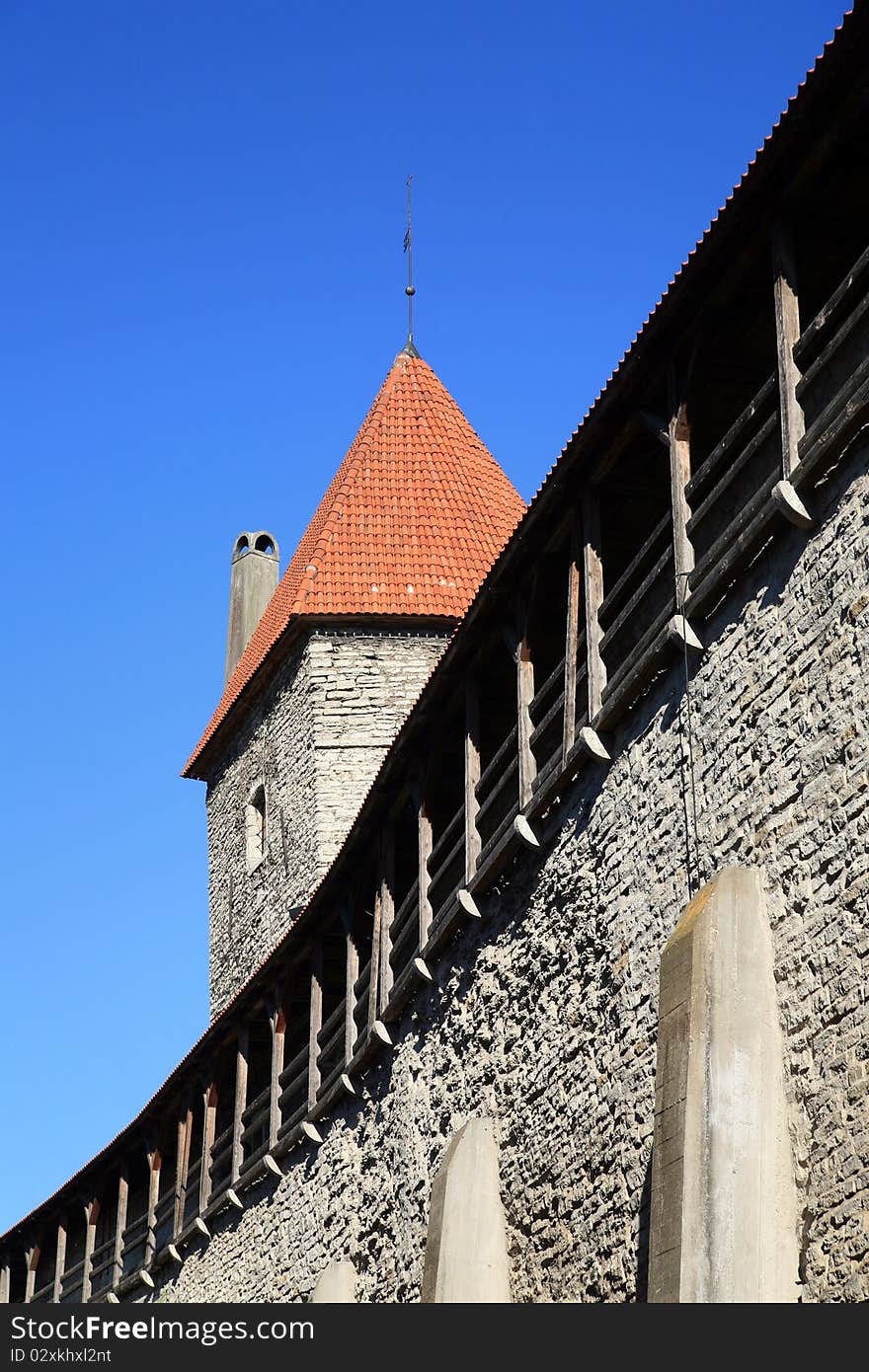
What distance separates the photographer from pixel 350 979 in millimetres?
14773

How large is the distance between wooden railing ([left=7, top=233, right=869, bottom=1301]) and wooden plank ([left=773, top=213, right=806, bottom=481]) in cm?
3

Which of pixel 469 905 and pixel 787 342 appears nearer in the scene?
pixel 787 342

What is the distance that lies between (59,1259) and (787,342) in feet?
52.9

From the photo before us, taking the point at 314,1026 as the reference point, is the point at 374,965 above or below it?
above

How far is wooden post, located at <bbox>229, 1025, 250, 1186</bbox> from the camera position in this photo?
16766 millimetres

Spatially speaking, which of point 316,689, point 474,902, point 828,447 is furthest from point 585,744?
point 316,689

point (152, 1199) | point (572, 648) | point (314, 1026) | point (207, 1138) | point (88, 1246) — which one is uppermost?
point (572, 648)

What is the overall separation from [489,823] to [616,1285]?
396 cm

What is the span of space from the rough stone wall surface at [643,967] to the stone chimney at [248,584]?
13338mm

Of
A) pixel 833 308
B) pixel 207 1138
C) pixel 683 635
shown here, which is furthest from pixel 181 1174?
pixel 833 308

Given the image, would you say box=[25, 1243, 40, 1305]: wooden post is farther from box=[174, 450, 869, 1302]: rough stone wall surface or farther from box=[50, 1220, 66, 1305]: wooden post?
box=[174, 450, 869, 1302]: rough stone wall surface

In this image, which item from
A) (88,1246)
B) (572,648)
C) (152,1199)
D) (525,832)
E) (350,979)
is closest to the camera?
(572,648)

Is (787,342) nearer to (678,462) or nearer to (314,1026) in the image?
(678,462)

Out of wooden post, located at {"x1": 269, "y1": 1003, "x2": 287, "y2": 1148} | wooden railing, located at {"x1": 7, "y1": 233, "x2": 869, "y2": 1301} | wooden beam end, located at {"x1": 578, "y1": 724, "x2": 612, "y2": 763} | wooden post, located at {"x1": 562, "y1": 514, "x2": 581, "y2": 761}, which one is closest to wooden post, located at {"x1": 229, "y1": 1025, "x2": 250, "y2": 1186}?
wooden railing, located at {"x1": 7, "y1": 233, "x2": 869, "y2": 1301}
